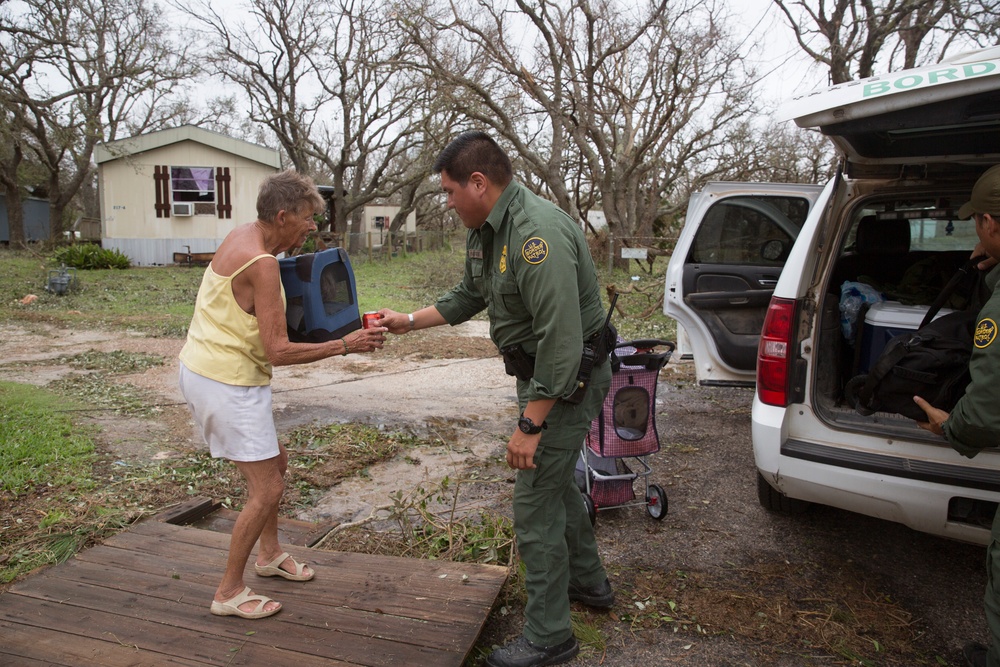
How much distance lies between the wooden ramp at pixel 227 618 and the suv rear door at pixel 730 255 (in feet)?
11.0

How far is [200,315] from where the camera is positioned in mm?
2816

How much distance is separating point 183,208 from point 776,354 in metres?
22.5

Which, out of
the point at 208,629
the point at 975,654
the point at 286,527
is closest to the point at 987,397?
the point at 975,654

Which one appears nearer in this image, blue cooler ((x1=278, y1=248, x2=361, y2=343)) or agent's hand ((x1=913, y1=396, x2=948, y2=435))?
agent's hand ((x1=913, y1=396, x2=948, y2=435))

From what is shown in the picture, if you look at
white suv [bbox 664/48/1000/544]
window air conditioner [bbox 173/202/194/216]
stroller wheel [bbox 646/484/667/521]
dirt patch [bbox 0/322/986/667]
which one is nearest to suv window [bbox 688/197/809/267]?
white suv [bbox 664/48/1000/544]

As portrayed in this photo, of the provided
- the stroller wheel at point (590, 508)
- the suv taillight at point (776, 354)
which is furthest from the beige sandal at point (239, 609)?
the suv taillight at point (776, 354)

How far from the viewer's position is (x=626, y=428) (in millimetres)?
4047

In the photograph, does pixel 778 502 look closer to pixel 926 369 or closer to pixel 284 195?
pixel 926 369

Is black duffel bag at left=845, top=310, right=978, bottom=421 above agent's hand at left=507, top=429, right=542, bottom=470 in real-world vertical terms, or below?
above

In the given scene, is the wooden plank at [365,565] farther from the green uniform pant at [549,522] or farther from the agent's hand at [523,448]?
the agent's hand at [523,448]

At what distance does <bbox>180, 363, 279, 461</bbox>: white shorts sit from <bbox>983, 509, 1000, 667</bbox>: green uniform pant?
8.71 ft

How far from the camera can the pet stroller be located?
13.1 feet

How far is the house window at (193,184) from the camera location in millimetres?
22266

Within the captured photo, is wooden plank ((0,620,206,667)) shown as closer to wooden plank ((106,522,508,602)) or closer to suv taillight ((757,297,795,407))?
wooden plank ((106,522,508,602))
